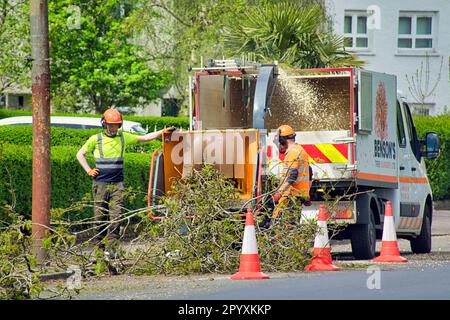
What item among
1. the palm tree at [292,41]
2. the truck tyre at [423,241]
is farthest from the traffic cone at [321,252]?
the palm tree at [292,41]

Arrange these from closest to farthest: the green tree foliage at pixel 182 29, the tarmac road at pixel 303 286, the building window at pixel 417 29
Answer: the tarmac road at pixel 303 286 < the green tree foliage at pixel 182 29 < the building window at pixel 417 29

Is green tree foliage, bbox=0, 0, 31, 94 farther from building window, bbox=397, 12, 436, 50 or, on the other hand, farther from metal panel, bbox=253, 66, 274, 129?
metal panel, bbox=253, 66, 274, 129

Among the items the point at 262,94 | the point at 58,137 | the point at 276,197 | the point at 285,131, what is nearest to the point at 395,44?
the point at 58,137

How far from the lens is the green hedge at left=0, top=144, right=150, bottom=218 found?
16.8 metres

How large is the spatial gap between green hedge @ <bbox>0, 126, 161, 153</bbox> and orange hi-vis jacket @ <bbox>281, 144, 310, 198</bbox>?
11715 mm

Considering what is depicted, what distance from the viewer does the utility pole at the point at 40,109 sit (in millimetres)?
14242

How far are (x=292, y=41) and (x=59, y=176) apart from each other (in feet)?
29.7

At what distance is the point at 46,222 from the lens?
1417 centimetres

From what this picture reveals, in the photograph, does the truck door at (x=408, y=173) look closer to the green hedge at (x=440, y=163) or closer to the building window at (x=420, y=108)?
the green hedge at (x=440, y=163)

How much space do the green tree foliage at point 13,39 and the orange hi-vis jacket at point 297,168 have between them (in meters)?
23.9

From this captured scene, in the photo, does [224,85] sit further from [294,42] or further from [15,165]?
[294,42]

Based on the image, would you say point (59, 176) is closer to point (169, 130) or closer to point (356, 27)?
point (169, 130)

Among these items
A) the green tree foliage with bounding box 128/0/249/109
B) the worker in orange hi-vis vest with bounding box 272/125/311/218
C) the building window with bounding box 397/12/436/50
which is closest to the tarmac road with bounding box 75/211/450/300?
the worker in orange hi-vis vest with bounding box 272/125/311/218

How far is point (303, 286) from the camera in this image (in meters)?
11.8
